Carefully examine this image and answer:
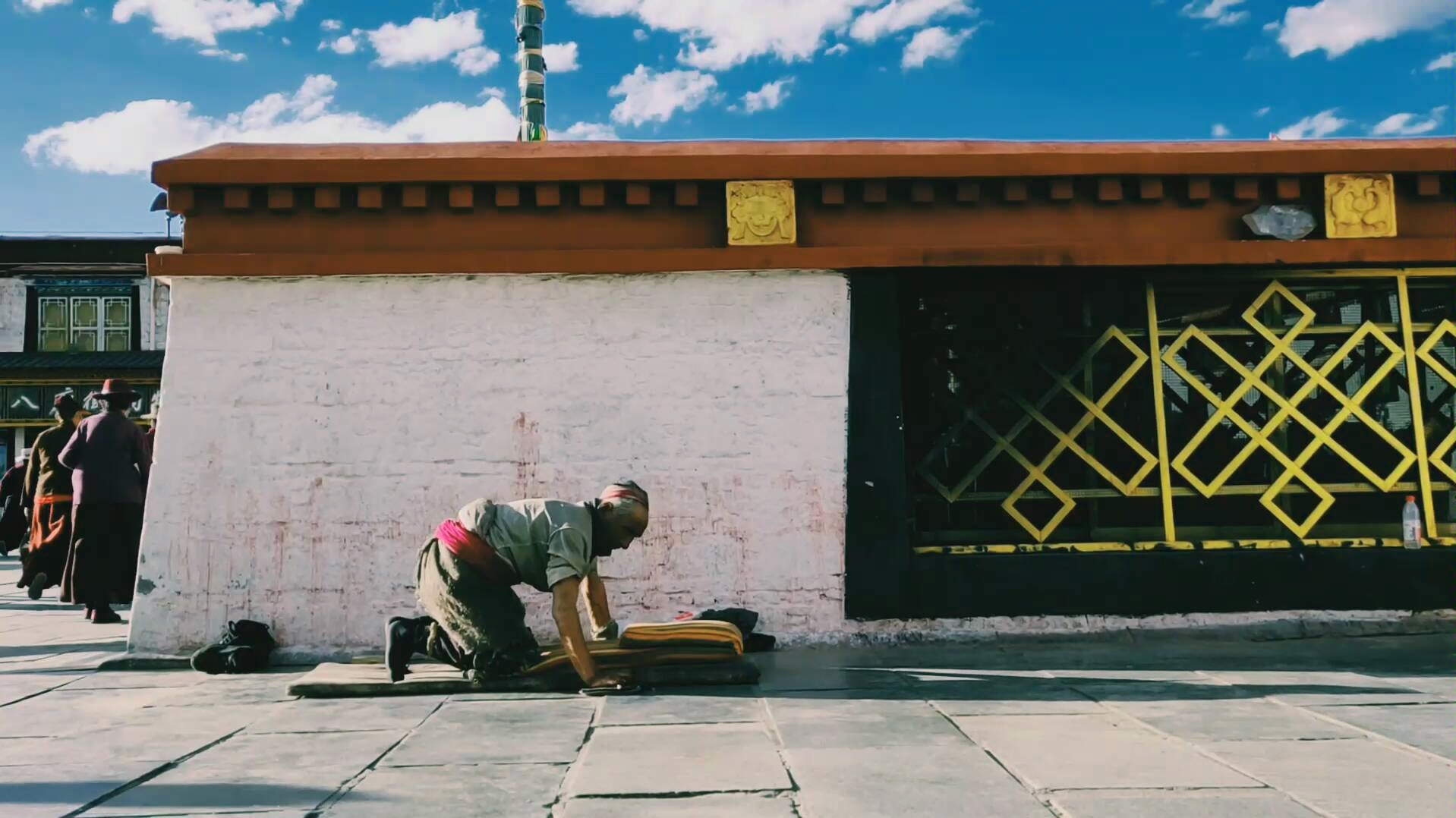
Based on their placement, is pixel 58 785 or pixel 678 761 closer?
pixel 58 785

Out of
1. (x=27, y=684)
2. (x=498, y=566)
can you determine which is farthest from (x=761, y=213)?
(x=27, y=684)

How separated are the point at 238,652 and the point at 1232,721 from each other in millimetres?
4887

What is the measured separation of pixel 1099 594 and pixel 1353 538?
1.64 meters

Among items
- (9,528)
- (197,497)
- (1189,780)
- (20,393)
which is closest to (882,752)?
(1189,780)

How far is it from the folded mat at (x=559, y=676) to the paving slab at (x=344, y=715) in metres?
0.08

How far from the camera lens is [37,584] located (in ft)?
29.8

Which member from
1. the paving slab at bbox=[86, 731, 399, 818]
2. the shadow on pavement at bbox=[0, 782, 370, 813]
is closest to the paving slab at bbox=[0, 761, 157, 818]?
the shadow on pavement at bbox=[0, 782, 370, 813]

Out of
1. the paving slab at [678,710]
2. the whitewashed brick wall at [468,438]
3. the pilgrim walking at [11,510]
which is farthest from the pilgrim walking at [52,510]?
the paving slab at [678,710]

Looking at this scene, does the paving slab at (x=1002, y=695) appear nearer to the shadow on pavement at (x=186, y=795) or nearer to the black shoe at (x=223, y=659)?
the shadow on pavement at (x=186, y=795)

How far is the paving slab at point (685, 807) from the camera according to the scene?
10.7 ft

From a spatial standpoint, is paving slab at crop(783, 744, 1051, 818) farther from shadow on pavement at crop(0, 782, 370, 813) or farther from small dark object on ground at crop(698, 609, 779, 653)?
small dark object on ground at crop(698, 609, 779, 653)

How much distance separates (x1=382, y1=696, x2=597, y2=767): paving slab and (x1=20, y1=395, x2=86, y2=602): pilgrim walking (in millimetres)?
5861

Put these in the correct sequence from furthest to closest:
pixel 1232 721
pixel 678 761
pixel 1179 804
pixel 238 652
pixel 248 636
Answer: pixel 248 636 < pixel 238 652 < pixel 1232 721 < pixel 678 761 < pixel 1179 804

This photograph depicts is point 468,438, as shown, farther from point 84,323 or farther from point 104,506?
point 84,323
